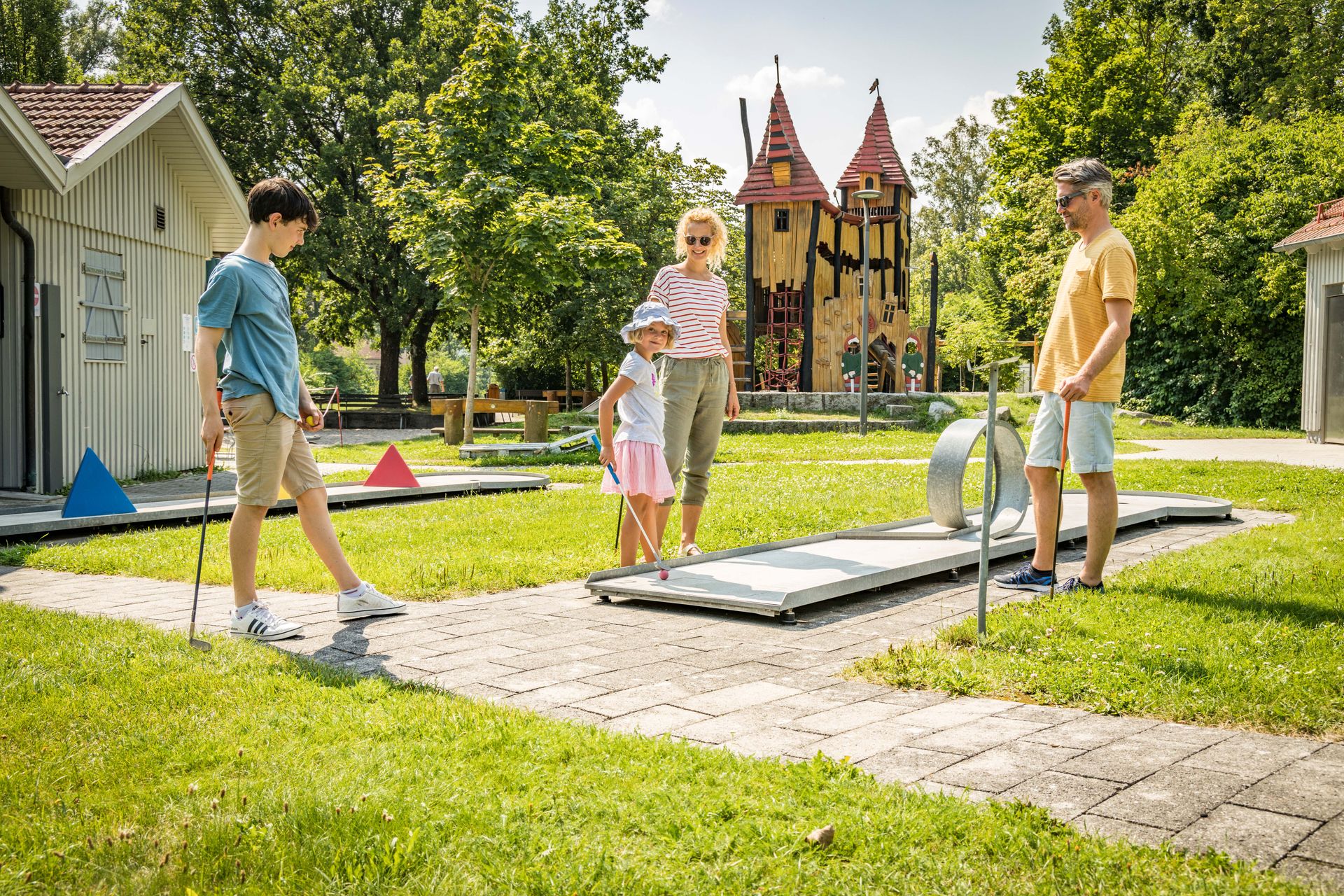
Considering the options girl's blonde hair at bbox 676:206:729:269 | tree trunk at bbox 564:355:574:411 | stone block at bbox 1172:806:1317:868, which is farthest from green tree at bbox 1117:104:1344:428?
stone block at bbox 1172:806:1317:868

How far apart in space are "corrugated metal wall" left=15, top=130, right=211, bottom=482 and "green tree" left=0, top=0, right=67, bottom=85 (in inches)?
835

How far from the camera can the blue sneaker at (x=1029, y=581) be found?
6.10m

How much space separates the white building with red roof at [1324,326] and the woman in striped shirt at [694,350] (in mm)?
16517

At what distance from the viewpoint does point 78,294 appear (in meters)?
13.6

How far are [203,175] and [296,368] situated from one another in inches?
495

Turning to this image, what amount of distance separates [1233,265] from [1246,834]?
25.5 meters

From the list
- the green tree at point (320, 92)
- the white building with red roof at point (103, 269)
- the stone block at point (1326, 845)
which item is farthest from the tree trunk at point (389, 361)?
the stone block at point (1326, 845)

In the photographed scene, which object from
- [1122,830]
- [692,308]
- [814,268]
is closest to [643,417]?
[692,308]

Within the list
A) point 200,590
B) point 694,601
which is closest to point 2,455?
point 200,590

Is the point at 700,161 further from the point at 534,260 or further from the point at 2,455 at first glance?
the point at 2,455

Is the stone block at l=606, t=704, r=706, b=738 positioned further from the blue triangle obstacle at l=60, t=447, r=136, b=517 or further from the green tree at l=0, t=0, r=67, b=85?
the green tree at l=0, t=0, r=67, b=85

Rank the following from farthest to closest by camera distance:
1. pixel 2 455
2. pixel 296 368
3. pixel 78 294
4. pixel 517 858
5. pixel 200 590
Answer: pixel 78 294
pixel 2 455
pixel 200 590
pixel 296 368
pixel 517 858

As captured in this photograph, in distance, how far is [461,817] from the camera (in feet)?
9.18

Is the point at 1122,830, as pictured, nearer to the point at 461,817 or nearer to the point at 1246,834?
the point at 1246,834
